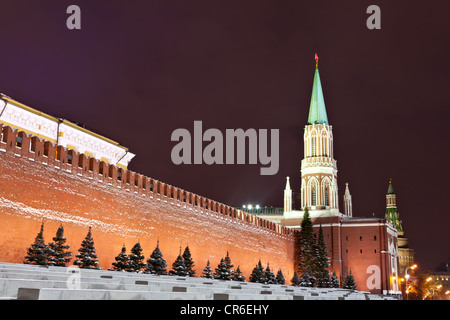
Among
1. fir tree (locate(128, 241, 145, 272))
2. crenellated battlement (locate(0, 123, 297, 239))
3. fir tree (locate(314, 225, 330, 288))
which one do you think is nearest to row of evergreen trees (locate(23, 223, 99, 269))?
fir tree (locate(128, 241, 145, 272))

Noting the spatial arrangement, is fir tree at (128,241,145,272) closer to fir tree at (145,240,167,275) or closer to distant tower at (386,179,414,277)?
fir tree at (145,240,167,275)

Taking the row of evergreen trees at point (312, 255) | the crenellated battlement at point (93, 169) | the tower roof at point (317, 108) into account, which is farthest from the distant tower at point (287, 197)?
the crenellated battlement at point (93, 169)

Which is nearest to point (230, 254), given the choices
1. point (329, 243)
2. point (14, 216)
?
point (14, 216)

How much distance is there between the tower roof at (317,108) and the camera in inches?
2105

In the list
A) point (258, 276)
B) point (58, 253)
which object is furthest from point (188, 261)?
point (58, 253)

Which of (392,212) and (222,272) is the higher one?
(392,212)

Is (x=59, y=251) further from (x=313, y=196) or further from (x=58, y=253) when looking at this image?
(x=313, y=196)

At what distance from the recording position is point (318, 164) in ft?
170

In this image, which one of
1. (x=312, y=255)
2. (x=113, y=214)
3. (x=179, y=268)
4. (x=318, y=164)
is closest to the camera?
(x=113, y=214)

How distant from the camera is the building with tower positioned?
144 feet

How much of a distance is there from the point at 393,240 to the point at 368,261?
6317mm

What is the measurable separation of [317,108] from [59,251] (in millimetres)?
40906

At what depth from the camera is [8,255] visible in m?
15.5
